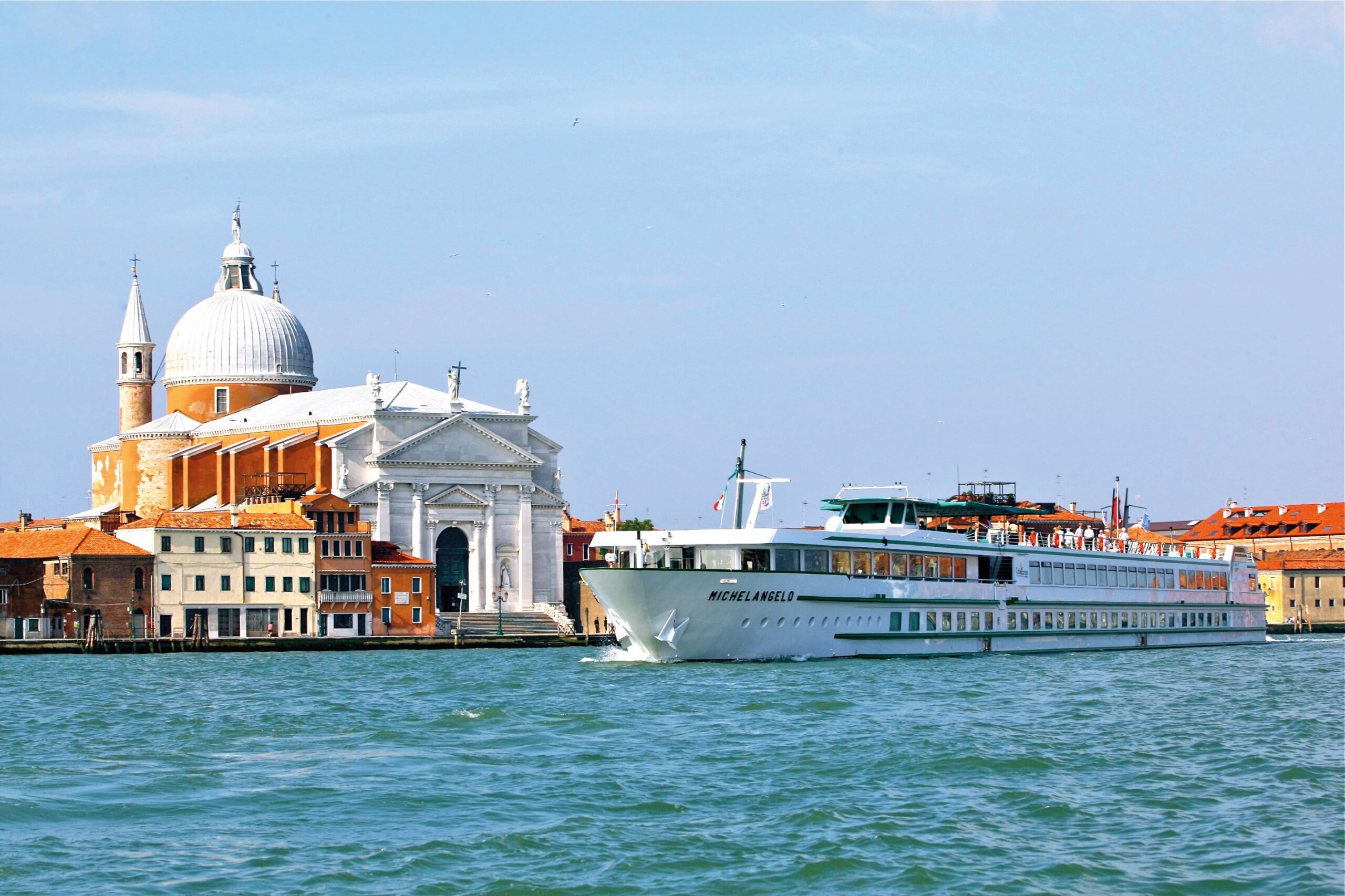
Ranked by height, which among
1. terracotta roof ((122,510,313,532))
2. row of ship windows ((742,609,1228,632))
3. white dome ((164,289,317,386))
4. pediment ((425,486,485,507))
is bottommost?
row of ship windows ((742,609,1228,632))

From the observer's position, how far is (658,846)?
1819 centimetres

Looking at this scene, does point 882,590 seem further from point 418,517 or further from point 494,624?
point 418,517

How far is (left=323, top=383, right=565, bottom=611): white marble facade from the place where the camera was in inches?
2849

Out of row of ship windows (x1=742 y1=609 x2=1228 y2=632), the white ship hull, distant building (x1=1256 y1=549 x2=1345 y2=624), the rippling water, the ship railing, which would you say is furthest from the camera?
distant building (x1=1256 y1=549 x2=1345 y2=624)

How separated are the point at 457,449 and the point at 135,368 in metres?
20.8

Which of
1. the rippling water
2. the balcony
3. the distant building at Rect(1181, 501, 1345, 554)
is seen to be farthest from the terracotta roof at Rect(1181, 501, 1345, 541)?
the rippling water

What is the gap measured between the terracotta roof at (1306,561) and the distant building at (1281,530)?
511cm

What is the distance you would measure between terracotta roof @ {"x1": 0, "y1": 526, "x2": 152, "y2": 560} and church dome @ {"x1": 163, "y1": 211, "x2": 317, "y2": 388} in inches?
779

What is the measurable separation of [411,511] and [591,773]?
5107 cm

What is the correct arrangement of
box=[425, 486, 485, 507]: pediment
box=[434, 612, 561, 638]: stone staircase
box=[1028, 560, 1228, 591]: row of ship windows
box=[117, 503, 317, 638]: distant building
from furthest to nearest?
box=[425, 486, 485, 507]: pediment < box=[434, 612, 561, 638]: stone staircase < box=[117, 503, 317, 638]: distant building < box=[1028, 560, 1228, 591]: row of ship windows

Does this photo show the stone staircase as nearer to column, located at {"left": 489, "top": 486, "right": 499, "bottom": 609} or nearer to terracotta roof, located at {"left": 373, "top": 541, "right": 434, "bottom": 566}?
column, located at {"left": 489, "top": 486, "right": 499, "bottom": 609}

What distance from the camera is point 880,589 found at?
43500 millimetres

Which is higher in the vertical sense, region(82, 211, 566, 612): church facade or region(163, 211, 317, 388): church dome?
region(163, 211, 317, 388): church dome

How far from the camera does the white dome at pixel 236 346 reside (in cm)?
8431
